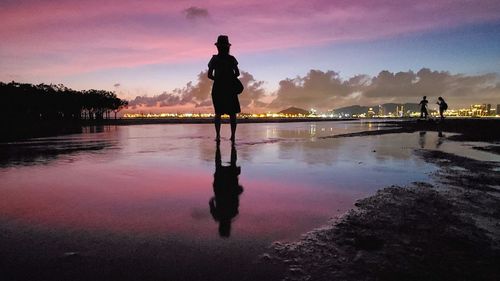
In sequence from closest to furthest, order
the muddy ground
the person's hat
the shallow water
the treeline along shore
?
the muddy ground
the shallow water
the person's hat
the treeline along shore

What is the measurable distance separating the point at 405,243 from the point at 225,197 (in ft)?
6.36

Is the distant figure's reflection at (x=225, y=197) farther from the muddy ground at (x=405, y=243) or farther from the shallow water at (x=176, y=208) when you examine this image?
the muddy ground at (x=405, y=243)

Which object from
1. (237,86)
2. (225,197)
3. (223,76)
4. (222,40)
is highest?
(222,40)

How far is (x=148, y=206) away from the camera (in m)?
3.30

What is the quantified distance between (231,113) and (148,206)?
7129mm

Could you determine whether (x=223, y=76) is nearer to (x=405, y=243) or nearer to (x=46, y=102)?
(x=405, y=243)

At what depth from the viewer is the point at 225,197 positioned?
370 centimetres

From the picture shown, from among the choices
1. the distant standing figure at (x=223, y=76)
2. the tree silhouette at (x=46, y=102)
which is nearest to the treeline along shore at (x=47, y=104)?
the tree silhouette at (x=46, y=102)

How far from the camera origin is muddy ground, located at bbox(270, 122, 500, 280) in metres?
1.86

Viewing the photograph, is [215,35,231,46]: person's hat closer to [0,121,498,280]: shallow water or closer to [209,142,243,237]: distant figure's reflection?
[0,121,498,280]: shallow water

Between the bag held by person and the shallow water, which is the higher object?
the bag held by person

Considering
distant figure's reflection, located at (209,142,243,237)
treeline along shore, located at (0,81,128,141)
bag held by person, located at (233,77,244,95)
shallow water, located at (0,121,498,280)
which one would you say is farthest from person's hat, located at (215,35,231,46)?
treeline along shore, located at (0,81,128,141)

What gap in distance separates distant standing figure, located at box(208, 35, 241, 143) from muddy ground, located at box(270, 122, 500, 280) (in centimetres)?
703

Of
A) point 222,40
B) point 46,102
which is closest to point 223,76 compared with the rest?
point 222,40
